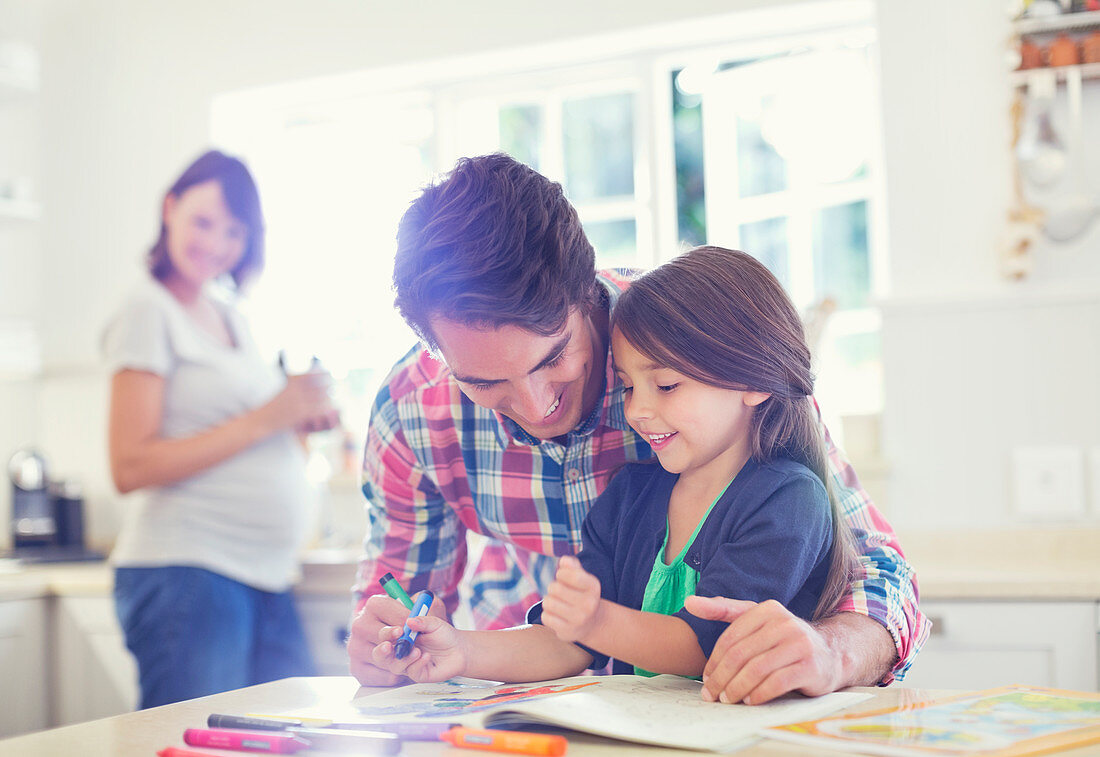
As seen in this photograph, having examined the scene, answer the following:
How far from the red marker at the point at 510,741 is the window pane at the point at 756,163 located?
2.37 metres

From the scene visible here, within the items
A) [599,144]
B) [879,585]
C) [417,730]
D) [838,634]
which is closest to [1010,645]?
[879,585]

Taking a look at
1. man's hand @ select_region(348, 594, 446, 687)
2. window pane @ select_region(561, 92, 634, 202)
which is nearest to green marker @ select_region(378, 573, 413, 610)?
man's hand @ select_region(348, 594, 446, 687)

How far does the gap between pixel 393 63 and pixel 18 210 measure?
4.27 feet

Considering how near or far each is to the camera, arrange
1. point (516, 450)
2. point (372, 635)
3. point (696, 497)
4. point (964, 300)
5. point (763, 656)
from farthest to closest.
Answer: point (964, 300) → point (516, 450) → point (696, 497) → point (372, 635) → point (763, 656)

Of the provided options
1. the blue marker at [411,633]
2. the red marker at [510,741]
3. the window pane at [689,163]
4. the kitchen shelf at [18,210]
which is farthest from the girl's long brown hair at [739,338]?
the kitchen shelf at [18,210]

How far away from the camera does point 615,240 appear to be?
10.0 feet

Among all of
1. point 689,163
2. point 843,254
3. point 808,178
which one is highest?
point 689,163

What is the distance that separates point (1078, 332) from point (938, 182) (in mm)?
462

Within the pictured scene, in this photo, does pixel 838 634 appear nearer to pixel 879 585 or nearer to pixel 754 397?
pixel 879 585

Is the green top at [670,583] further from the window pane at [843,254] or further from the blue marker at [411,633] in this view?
the window pane at [843,254]

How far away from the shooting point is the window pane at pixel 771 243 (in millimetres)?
2869

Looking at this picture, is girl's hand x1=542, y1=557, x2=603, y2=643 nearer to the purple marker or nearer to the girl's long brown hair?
the purple marker

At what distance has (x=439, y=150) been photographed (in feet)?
10.4

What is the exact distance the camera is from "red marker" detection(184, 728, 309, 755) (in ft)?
2.46
